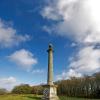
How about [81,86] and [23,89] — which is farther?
[81,86]

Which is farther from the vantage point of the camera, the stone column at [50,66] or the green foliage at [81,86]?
the green foliage at [81,86]

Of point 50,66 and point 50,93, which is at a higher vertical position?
point 50,66

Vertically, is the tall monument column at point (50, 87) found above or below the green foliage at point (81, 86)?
below

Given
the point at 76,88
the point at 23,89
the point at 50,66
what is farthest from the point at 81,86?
the point at 50,66

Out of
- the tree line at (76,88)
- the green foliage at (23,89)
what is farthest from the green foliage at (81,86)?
the green foliage at (23,89)

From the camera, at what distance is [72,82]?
103 meters

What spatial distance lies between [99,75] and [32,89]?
33053 mm

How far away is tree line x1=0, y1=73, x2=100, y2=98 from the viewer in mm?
92625

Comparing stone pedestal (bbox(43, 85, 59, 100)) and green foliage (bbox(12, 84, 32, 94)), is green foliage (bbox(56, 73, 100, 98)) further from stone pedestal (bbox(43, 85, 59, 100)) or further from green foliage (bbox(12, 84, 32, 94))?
stone pedestal (bbox(43, 85, 59, 100))

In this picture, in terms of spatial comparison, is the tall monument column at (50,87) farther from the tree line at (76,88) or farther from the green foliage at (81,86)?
the green foliage at (81,86)

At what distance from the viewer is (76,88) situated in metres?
101

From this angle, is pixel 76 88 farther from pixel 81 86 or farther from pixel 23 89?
pixel 23 89

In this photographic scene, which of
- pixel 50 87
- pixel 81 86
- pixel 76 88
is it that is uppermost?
pixel 81 86

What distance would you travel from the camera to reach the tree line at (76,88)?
9262 centimetres
